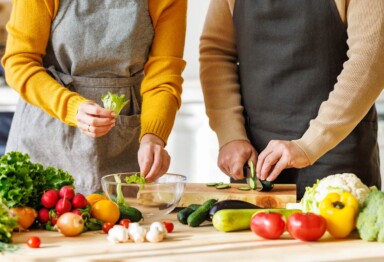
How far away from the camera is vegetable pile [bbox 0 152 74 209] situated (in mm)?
2082

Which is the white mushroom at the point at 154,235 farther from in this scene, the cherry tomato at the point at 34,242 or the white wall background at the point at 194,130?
the white wall background at the point at 194,130

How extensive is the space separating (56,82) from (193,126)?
227 cm

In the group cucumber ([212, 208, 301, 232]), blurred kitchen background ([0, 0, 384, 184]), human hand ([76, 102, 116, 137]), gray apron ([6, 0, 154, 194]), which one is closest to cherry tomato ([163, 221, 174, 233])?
cucumber ([212, 208, 301, 232])

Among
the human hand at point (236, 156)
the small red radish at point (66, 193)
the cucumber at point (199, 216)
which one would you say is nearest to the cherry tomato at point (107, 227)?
the small red radish at point (66, 193)

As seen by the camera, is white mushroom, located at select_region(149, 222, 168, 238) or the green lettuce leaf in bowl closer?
white mushroom, located at select_region(149, 222, 168, 238)

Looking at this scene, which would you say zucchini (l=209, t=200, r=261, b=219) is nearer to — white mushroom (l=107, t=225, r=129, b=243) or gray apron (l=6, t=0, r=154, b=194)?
white mushroom (l=107, t=225, r=129, b=243)

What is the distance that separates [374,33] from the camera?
255cm

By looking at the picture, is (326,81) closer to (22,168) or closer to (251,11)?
(251,11)

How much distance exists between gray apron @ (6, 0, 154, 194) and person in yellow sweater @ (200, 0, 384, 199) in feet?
1.06

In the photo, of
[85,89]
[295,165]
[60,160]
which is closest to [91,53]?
[85,89]

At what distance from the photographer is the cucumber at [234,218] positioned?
210 centimetres

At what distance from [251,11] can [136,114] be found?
0.55m

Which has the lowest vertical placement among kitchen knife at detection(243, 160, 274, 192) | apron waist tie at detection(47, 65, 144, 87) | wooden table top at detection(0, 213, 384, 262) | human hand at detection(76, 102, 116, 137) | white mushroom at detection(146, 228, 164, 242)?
wooden table top at detection(0, 213, 384, 262)

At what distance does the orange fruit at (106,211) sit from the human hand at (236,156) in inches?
26.4
